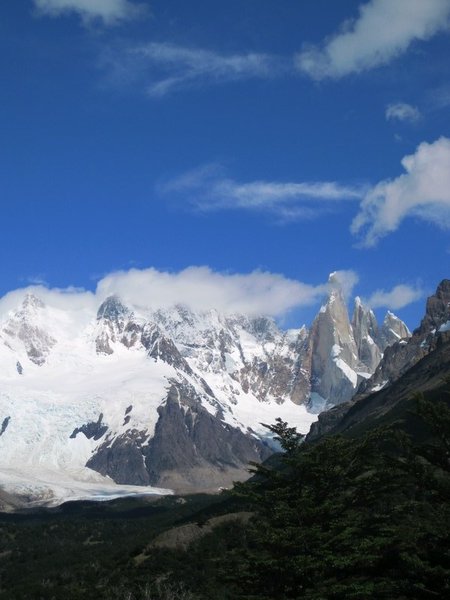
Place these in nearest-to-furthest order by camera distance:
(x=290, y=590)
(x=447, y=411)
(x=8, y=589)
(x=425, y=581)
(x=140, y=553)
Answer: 1. (x=425, y=581)
2. (x=290, y=590)
3. (x=447, y=411)
4. (x=140, y=553)
5. (x=8, y=589)

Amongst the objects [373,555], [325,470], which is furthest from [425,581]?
[325,470]

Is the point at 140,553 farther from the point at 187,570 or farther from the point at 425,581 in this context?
the point at 425,581

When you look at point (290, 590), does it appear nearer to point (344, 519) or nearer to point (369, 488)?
point (344, 519)

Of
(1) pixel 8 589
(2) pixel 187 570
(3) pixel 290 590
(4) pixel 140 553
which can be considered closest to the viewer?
(3) pixel 290 590

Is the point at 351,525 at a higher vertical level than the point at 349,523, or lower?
lower

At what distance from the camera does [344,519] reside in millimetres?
38469

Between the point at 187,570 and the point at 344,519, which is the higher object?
the point at 344,519

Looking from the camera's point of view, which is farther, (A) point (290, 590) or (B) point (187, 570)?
(B) point (187, 570)

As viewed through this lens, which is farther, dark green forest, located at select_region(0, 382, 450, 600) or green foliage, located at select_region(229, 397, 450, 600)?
dark green forest, located at select_region(0, 382, 450, 600)

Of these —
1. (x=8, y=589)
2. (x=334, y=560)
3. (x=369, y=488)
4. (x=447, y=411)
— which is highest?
(x=447, y=411)

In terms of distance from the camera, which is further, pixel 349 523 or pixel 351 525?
pixel 351 525

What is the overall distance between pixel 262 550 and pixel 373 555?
21.0 feet

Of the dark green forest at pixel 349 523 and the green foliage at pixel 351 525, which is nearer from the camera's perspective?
the green foliage at pixel 351 525

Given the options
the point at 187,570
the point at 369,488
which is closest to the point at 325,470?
the point at 369,488
